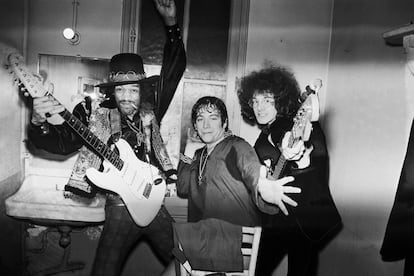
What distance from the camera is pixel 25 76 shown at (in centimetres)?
198

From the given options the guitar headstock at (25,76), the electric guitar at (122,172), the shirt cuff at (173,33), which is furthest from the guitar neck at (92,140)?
the shirt cuff at (173,33)

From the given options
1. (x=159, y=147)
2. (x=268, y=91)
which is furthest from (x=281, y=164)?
(x=159, y=147)

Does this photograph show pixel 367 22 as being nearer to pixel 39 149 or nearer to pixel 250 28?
pixel 250 28

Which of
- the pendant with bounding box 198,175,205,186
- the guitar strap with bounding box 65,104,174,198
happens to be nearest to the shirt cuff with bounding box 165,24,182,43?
the guitar strap with bounding box 65,104,174,198

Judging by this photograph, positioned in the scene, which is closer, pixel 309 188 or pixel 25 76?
pixel 25 76

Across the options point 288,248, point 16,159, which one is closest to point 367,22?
point 288,248

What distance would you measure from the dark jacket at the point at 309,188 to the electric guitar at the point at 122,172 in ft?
1.66

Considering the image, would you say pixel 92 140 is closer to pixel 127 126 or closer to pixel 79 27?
pixel 127 126

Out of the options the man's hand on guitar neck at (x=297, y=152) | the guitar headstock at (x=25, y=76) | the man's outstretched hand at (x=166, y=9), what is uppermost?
A: the man's outstretched hand at (x=166, y=9)

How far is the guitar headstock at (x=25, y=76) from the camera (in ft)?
6.48

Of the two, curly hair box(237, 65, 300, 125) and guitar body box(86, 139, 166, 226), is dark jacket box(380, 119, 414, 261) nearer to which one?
curly hair box(237, 65, 300, 125)

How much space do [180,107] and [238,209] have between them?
1.74 feet

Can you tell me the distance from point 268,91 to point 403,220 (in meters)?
0.79

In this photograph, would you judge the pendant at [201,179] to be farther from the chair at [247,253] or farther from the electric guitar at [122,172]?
the chair at [247,253]
